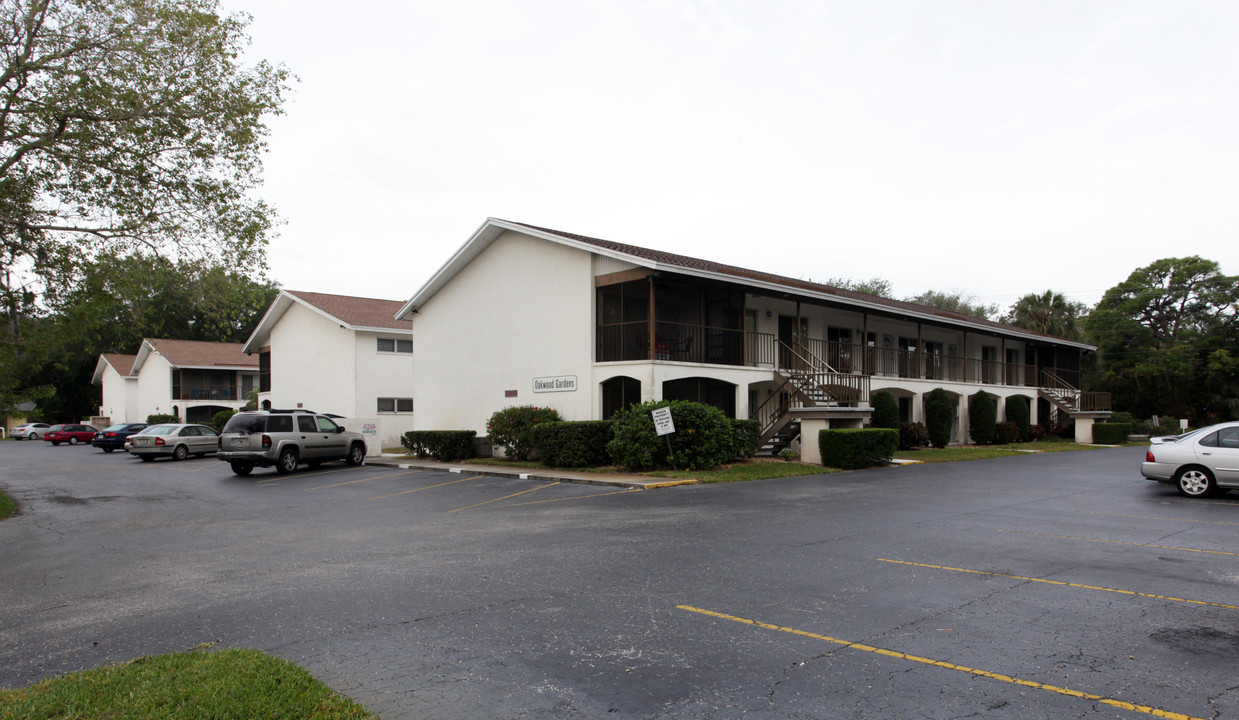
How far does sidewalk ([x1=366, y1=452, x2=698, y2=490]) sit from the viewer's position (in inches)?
679

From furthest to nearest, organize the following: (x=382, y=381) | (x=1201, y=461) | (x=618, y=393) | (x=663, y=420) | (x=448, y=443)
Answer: (x=382, y=381)
(x=448, y=443)
(x=618, y=393)
(x=663, y=420)
(x=1201, y=461)

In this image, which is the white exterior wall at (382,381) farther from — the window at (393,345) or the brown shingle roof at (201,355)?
the brown shingle roof at (201,355)

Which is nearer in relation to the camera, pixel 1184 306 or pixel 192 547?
pixel 192 547

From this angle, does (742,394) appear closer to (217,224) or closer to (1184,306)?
(217,224)

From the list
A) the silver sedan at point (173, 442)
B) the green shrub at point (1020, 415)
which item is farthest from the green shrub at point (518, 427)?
the green shrub at point (1020, 415)

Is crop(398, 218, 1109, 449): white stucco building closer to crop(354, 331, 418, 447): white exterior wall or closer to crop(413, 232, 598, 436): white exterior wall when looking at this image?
crop(413, 232, 598, 436): white exterior wall

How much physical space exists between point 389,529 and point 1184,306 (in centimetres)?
6523

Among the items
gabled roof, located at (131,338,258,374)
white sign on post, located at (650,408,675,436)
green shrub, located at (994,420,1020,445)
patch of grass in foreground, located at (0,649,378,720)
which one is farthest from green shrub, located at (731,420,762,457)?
gabled roof, located at (131,338,258,374)

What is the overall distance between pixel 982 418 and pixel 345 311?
2877 centimetres

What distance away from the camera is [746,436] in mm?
21203

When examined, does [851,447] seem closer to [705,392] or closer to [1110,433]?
[705,392]

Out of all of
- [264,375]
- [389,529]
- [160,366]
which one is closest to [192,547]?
[389,529]

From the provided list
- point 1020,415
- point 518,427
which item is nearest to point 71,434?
point 518,427

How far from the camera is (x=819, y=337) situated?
29.6m
